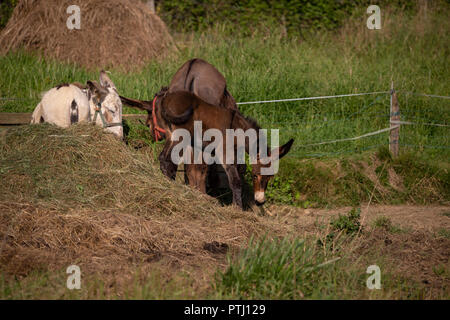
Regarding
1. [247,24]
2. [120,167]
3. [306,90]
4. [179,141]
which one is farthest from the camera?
[247,24]

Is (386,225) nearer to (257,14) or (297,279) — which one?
(297,279)

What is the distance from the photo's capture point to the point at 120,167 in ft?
19.6

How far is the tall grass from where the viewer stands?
28.9ft

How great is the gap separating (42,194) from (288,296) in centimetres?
281

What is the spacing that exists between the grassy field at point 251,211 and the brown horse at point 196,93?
490mm

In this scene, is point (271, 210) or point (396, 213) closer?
point (396, 213)

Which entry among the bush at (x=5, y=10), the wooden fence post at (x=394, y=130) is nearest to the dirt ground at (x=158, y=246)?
the wooden fence post at (x=394, y=130)

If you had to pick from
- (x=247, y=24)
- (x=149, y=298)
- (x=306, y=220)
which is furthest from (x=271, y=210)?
(x=247, y=24)

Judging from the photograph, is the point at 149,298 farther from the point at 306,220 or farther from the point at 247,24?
the point at 247,24

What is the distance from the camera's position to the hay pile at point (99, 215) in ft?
14.6

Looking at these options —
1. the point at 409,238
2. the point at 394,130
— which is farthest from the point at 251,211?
the point at 394,130

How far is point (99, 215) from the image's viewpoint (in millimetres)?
5133

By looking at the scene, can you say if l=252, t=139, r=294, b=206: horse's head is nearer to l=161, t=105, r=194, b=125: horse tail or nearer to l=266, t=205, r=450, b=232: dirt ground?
l=266, t=205, r=450, b=232: dirt ground

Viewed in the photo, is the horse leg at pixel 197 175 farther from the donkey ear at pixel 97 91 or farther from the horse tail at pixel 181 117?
the donkey ear at pixel 97 91
